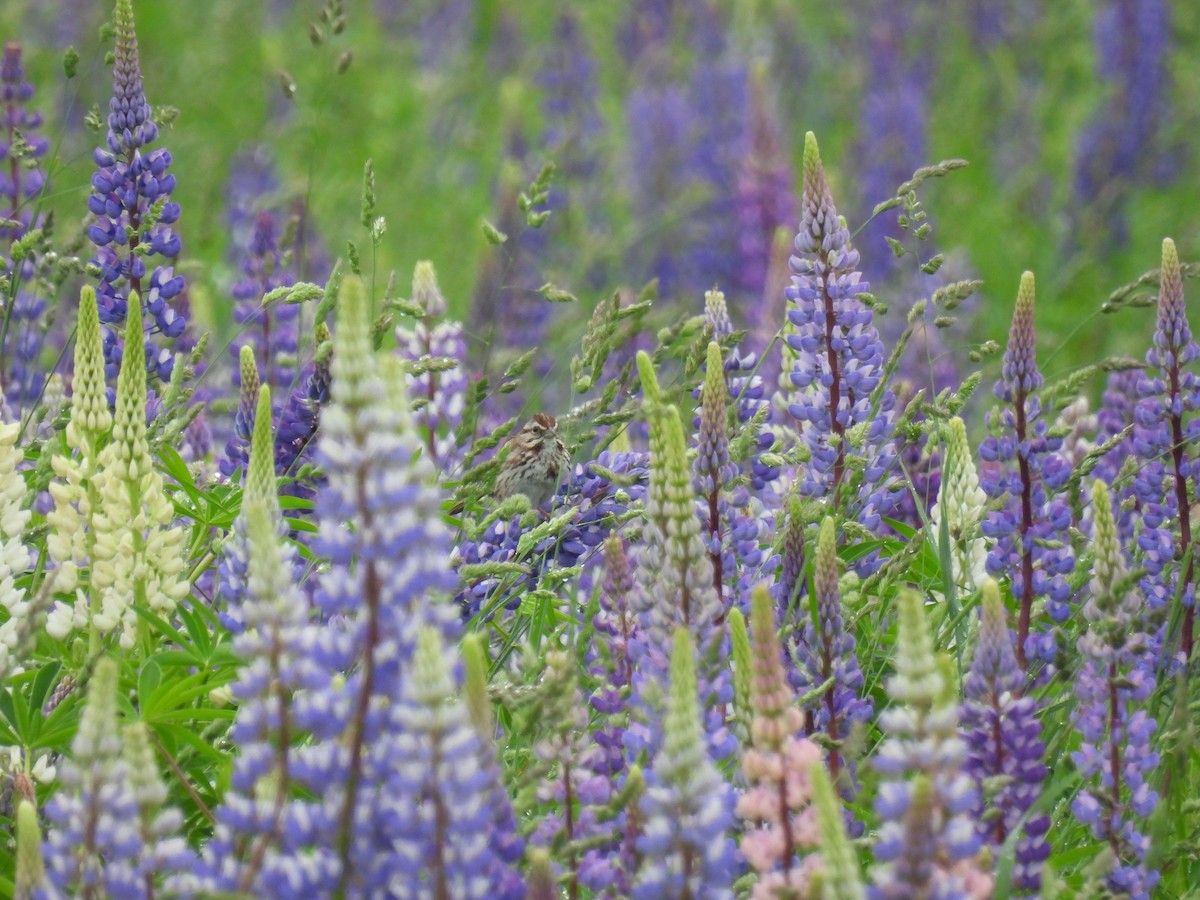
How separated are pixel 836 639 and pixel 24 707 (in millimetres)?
1326

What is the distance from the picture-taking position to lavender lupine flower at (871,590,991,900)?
1.87 metres

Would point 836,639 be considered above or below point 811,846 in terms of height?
above

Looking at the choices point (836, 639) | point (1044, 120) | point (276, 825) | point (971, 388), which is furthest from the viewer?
point (1044, 120)

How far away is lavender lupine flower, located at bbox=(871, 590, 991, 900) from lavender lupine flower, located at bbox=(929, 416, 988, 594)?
120 cm

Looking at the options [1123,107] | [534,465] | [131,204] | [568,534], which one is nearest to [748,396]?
[568,534]

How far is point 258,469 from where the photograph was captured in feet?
8.13

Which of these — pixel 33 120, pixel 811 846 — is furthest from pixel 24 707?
pixel 33 120

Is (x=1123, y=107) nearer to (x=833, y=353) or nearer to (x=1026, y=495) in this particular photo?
(x=833, y=353)

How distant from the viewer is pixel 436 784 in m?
1.93

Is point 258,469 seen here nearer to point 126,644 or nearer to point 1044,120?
point 126,644

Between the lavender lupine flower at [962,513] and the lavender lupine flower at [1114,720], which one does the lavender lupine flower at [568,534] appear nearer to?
the lavender lupine flower at [962,513]

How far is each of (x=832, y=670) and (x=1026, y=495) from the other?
569mm

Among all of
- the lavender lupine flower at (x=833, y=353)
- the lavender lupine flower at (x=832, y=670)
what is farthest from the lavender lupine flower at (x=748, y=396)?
the lavender lupine flower at (x=832, y=670)

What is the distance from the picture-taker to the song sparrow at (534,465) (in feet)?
13.7
